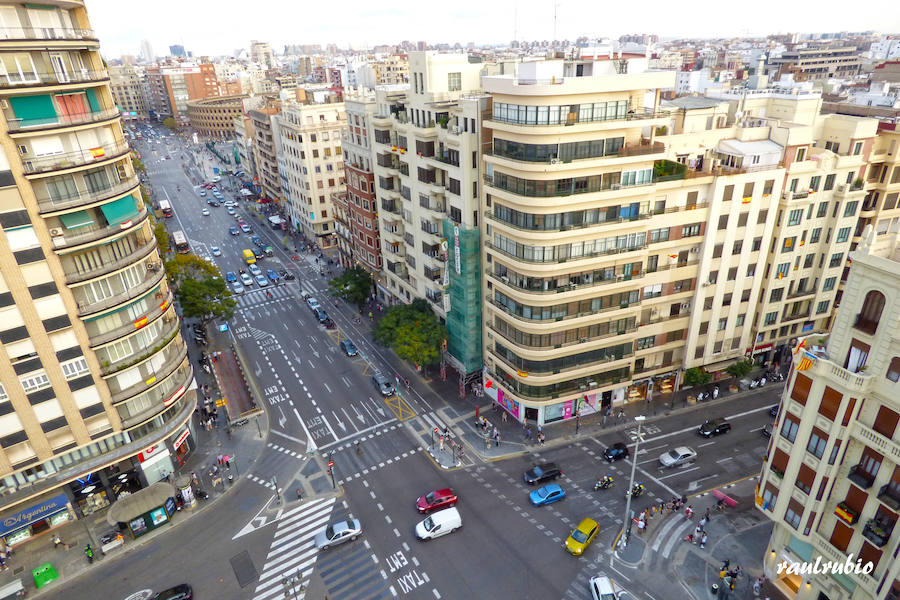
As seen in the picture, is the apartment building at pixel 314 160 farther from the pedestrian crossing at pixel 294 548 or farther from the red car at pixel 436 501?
the red car at pixel 436 501

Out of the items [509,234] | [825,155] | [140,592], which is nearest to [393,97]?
[509,234]

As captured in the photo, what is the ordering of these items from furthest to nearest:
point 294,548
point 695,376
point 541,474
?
1. point 695,376
2. point 541,474
3. point 294,548

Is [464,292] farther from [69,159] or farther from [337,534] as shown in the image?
[69,159]

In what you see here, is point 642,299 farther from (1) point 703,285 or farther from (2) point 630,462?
(2) point 630,462

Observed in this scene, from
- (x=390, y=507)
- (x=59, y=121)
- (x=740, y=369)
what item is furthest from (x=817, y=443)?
(x=59, y=121)

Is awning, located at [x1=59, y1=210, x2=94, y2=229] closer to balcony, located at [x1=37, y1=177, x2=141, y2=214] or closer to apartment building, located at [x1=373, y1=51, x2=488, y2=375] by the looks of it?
balcony, located at [x1=37, y1=177, x2=141, y2=214]

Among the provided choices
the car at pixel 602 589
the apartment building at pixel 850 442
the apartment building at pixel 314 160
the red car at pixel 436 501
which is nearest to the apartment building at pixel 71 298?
the red car at pixel 436 501
